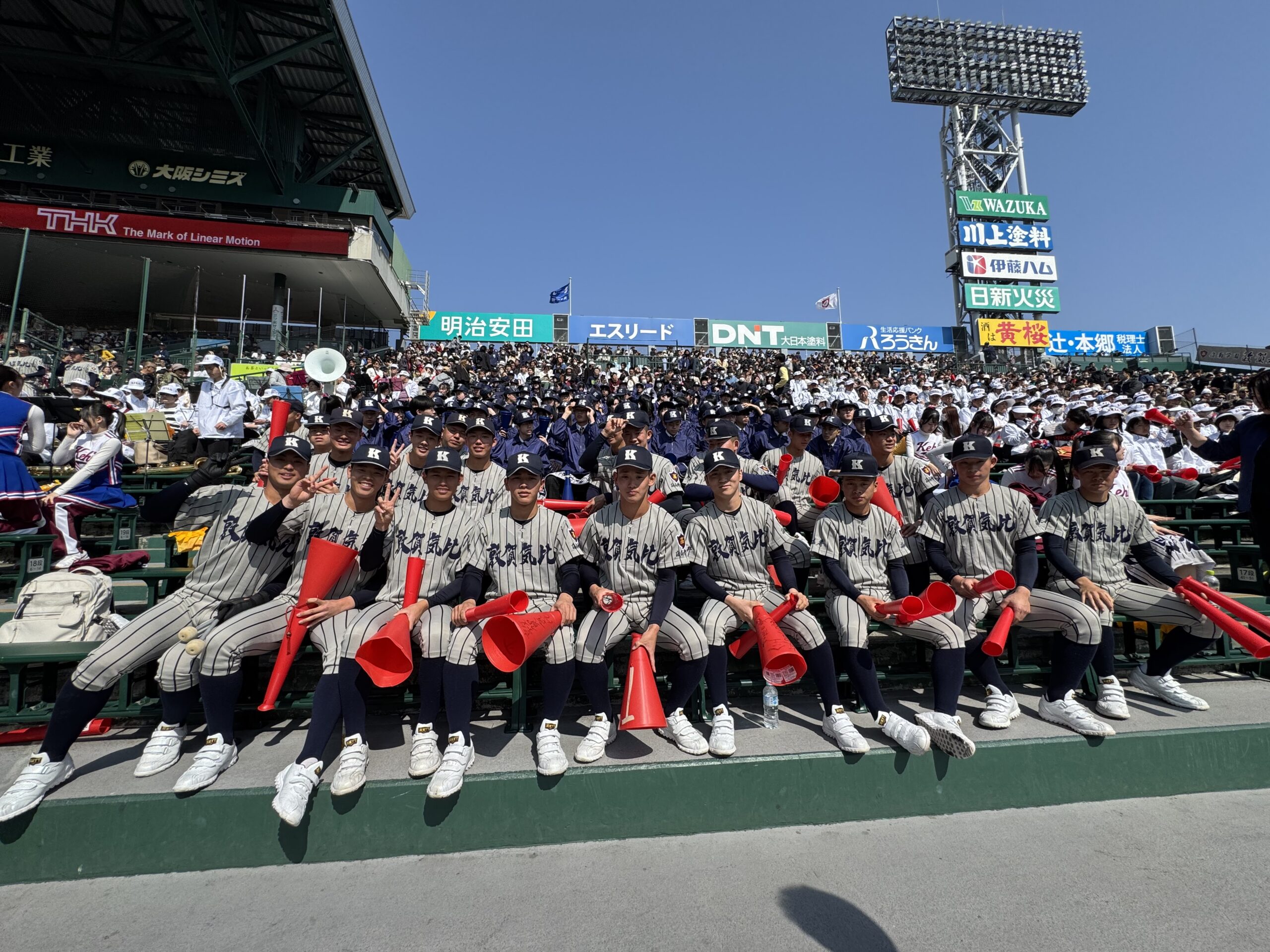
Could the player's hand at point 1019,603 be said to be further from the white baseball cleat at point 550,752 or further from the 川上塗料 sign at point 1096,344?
the 川上塗料 sign at point 1096,344

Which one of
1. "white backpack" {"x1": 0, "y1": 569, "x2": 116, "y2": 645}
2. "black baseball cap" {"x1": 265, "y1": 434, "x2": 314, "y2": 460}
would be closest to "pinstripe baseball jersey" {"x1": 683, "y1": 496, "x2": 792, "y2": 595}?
"black baseball cap" {"x1": 265, "y1": 434, "x2": 314, "y2": 460}

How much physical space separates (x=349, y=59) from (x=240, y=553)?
2577 centimetres

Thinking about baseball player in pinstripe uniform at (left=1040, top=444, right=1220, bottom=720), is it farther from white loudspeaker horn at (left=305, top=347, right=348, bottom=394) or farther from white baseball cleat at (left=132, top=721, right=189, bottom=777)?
white loudspeaker horn at (left=305, top=347, right=348, bottom=394)

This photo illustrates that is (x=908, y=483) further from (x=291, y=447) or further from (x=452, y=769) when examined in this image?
(x=291, y=447)

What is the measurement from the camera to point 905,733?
327 centimetres

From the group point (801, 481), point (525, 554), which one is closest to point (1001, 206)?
point (801, 481)

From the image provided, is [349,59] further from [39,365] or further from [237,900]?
[237,900]

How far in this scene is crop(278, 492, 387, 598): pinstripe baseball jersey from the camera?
3668 millimetres

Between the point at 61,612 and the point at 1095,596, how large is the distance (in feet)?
20.7

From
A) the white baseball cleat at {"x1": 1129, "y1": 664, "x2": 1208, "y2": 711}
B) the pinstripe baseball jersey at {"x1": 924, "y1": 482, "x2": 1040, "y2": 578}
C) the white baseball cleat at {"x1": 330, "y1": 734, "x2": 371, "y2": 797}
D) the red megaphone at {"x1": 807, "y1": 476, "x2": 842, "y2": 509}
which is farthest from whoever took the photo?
the red megaphone at {"x1": 807, "y1": 476, "x2": 842, "y2": 509}

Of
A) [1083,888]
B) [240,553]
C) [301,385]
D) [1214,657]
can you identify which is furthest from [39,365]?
[1214,657]

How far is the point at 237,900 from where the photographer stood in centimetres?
254

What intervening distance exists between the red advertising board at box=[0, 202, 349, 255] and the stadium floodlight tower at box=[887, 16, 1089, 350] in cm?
3136

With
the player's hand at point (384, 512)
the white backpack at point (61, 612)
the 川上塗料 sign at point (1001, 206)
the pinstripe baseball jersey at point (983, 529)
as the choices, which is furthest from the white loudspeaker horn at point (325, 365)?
the 川上塗料 sign at point (1001, 206)
